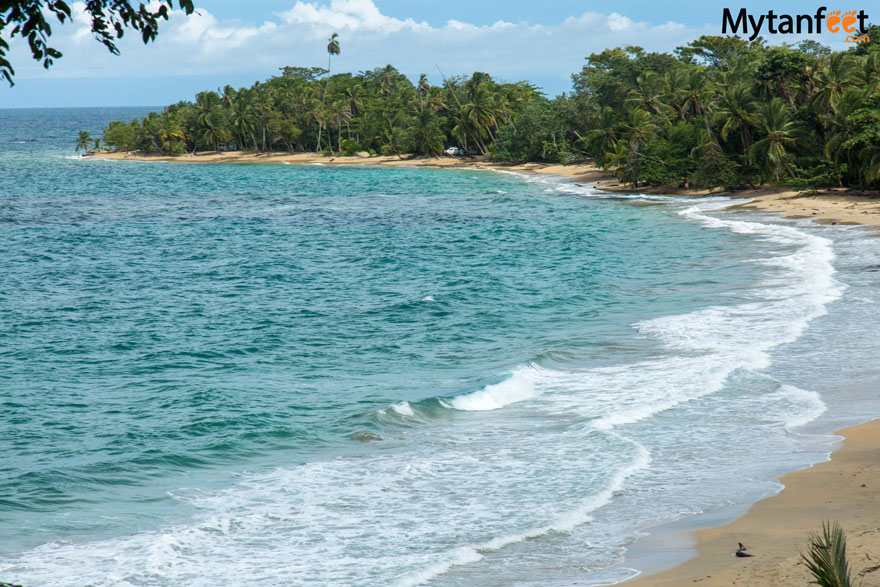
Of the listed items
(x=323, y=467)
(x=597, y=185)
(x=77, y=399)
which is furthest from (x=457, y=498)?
(x=597, y=185)

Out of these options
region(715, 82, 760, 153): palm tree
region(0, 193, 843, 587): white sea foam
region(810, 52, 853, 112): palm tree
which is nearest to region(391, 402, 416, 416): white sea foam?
region(0, 193, 843, 587): white sea foam

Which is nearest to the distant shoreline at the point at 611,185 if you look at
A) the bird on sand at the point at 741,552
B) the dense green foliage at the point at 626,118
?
the dense green foliage at the point at 626,118

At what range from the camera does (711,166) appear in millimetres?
62438

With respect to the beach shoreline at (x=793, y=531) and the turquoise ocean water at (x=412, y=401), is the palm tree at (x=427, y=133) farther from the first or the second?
the beach shoreline at (x=793, y=531)

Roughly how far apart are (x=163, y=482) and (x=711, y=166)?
55882 mm

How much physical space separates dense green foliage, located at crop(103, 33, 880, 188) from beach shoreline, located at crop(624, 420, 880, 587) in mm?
40636

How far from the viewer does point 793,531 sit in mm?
11195

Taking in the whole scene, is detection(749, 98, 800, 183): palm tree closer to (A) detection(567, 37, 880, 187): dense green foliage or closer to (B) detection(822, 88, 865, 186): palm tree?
(A) detection(567, 37, 880, 187): dense green foliage

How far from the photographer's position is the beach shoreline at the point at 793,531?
9727 millimetres

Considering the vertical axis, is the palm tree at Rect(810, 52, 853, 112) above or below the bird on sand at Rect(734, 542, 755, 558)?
above

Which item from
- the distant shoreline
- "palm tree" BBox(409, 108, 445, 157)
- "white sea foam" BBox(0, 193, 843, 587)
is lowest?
"white sea foam" BBox(0, 193, 843, 587)

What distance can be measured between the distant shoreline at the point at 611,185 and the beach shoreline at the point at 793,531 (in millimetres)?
35300

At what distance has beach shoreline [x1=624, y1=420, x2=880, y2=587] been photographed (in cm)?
973

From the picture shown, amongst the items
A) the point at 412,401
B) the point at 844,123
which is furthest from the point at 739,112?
the point at 412,401
